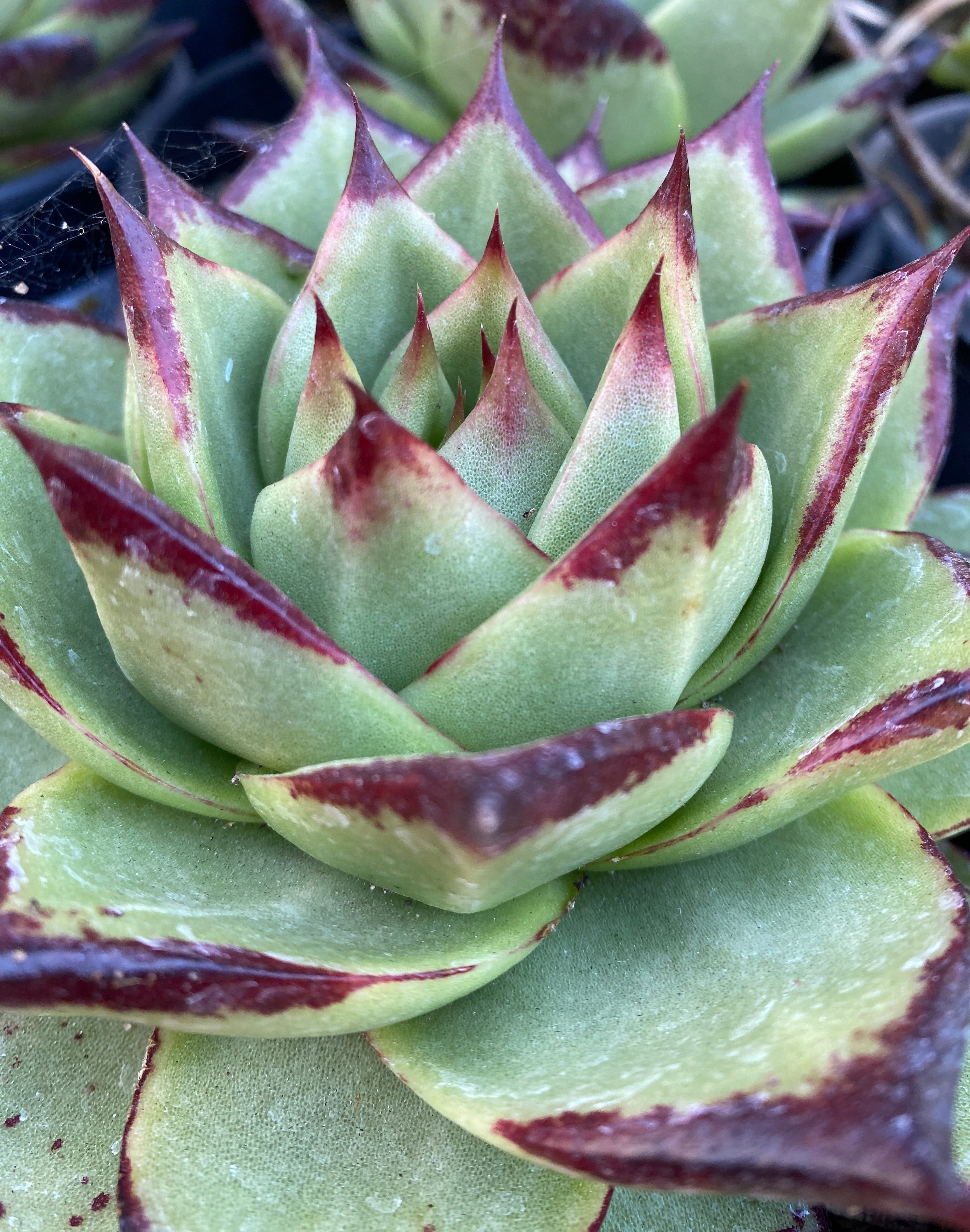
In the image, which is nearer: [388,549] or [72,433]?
[388,549]

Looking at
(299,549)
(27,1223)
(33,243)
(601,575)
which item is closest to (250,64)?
(33,243)

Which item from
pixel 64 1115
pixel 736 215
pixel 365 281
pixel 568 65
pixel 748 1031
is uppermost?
pixel 568 65

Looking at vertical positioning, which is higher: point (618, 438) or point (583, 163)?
point (583, 163)

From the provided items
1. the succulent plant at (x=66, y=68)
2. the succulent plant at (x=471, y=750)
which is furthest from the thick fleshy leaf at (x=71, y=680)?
the succulent plant at (x=66, y=68)

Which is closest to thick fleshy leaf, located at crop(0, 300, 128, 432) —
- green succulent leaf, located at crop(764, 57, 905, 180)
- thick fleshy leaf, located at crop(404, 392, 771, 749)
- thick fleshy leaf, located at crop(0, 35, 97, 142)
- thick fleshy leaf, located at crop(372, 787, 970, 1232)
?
thick fleshy leaf, located at crop(404, 392, 771, 749)

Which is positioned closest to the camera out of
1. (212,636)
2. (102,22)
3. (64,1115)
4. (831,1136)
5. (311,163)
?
(831,1136)

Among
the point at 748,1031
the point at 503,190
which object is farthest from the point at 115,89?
the point at 748,1031

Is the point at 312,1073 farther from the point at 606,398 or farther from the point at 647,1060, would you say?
the point at 606,398

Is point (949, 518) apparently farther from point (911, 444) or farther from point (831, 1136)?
point (831, 1136)
